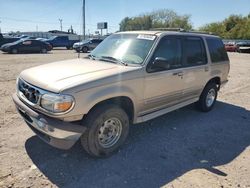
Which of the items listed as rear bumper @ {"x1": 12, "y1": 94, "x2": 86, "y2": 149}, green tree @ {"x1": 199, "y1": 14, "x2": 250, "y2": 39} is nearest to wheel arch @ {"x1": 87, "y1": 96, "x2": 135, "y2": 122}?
rear bumper @ {"x1": 12, "y1": 94, "x2": 86, "y2": 149}

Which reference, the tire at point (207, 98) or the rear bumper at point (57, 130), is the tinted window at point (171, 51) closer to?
the tire at point (207, 98)

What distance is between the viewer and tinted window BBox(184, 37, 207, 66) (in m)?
5.07

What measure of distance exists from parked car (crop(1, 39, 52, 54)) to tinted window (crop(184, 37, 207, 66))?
68.3ft

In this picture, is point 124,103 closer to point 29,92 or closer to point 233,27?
point 29,92

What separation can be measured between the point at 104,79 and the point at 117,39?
166 cm

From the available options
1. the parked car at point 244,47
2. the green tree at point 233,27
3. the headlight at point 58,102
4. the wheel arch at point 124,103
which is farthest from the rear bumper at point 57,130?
the green tree at point 233,27

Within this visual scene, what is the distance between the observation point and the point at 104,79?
3.49 meters

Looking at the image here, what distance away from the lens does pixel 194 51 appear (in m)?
5.31

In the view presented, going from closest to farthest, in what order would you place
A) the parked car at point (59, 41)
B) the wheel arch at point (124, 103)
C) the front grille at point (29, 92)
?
the front grille at point (29, 92), the wheel arch at point (124, 103), the parked car at point (59, 41)

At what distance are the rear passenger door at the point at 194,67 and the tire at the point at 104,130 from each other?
6.05ft

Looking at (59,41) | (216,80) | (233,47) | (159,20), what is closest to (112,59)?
(216,80)

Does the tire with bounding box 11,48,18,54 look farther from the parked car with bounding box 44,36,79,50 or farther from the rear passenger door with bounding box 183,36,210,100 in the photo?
the rear passenger door with bounding box 183,36,210,100

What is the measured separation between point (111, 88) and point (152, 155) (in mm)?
1310

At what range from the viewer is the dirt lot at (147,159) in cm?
328
